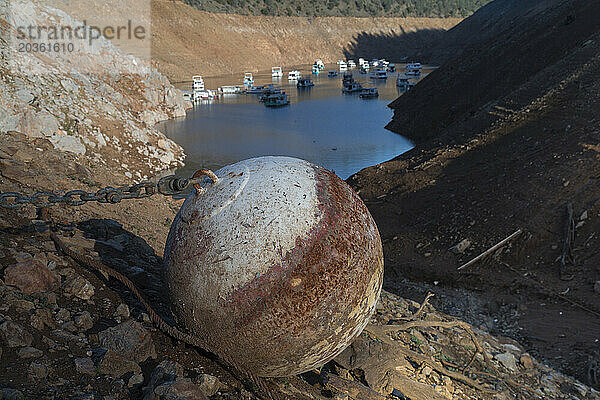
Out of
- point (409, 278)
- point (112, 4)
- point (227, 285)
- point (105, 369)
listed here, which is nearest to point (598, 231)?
point (409, 278)

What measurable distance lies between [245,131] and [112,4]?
34.4 meters

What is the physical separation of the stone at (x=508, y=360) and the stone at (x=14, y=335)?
613 centimetres

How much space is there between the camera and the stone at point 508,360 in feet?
23.8

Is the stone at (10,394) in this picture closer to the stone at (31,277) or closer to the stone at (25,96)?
the stone at (31,277)

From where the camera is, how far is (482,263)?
11.0 meters

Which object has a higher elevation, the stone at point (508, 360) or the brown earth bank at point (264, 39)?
the brown earth bank at point (264, 39)

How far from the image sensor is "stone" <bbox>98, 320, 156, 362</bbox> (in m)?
4.66

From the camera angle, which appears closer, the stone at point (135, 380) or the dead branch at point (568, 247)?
the stone at point (135, 380)

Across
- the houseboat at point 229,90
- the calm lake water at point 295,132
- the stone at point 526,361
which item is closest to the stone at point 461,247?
the stone at point 526,361

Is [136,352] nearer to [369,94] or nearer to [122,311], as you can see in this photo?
[122,311]

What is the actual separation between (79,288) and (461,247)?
8659 millimetres

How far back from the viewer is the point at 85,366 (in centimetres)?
438

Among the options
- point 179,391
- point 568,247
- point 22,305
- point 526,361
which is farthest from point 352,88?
point 179,391

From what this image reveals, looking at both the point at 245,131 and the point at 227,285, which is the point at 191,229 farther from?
the point at 245,131
